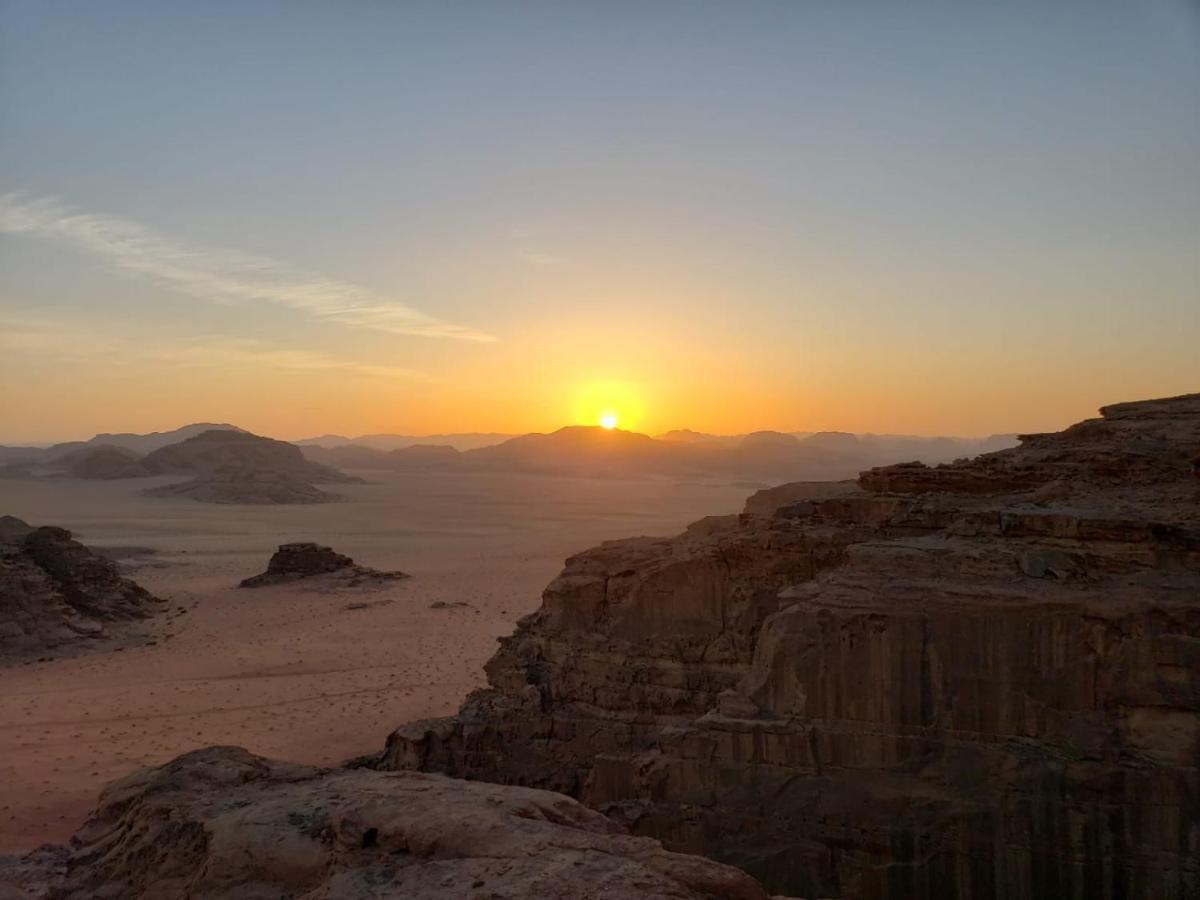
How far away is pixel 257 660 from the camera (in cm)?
1853

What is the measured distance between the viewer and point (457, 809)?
5602 millimetres

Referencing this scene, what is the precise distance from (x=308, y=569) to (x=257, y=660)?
10.2 m

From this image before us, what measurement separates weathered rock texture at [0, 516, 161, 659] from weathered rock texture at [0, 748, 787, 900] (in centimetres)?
1465

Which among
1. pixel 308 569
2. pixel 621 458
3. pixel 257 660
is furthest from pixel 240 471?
pixel 621 458

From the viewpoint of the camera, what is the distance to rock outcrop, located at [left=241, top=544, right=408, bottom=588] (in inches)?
1092

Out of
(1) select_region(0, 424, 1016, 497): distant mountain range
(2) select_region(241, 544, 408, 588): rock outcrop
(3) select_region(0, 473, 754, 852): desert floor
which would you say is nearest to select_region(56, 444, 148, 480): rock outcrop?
(1) select_region(0, 424, 1016, 497): distant mountain range

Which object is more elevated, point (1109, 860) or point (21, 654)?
point (1109, 860)

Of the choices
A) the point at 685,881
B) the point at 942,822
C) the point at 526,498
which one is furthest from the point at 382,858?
the point at 526,498

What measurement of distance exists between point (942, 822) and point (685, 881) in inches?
102

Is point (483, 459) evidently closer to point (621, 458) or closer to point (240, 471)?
point (621, 458)

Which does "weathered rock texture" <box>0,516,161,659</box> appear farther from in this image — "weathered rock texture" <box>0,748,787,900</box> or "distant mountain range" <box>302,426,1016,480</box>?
"distant mountain range" <box>302,426,1016,480</box>

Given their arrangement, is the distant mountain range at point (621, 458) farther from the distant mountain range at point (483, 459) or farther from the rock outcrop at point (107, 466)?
the rock outcrop at point (107, 466)

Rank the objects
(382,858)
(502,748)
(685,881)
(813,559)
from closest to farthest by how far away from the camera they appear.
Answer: (685,881) < (382,858) < (813,559) < (502,748)

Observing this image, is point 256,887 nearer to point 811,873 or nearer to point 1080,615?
point 811,873
